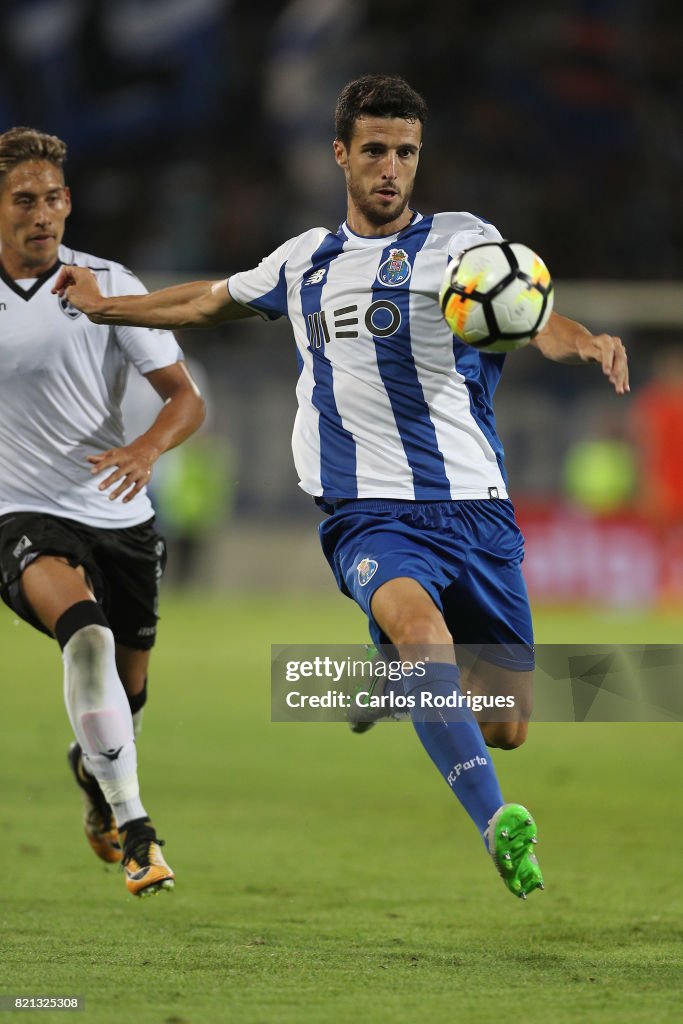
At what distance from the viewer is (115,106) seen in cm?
2289

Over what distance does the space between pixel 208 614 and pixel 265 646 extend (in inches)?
129

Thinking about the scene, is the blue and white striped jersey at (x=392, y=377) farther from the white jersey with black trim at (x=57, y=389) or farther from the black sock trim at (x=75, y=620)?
the white jersey with black trim at (x=57, y=389)

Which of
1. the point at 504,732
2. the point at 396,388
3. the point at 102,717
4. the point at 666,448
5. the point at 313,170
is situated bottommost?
the point at 666,448

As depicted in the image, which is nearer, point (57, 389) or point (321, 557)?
point (57, 389)

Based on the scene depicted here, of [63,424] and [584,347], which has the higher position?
[584,347]

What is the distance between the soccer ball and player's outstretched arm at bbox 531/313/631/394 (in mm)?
255

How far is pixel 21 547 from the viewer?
5527 mm

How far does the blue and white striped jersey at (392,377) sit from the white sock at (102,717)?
3.03ft

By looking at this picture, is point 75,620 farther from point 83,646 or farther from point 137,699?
point 137,699

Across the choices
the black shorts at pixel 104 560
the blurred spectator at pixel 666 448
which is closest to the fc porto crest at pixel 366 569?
the black shorts at pixel 104 560

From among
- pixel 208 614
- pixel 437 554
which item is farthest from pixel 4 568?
pixel 208 614

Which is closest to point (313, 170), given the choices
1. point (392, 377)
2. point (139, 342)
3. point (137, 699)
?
point (137, 699)

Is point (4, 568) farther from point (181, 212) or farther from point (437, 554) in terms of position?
point (181, 212)

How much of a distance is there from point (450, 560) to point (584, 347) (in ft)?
2.66
